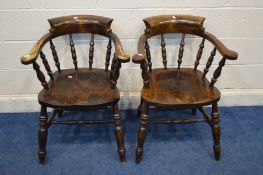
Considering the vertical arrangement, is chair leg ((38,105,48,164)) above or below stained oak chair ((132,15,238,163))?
below

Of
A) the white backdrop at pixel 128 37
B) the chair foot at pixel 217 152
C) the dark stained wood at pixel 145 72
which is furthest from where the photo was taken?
the white backdrop at pixel 128 37

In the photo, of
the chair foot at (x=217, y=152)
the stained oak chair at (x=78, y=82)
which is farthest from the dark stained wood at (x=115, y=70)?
the chair foot at (x=217, y=152)

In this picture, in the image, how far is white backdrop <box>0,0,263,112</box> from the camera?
1979mm

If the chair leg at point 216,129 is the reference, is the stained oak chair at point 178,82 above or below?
above

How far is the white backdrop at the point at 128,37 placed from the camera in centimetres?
198

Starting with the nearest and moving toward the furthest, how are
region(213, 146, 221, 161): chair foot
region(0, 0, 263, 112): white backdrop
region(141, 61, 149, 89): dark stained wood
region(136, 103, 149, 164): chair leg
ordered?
region(141, 61, 149, 89): dark stained wood
region(136, 103, 149, 164): chair leg
region(213, 146, 221, 161): chair foot
region(0, 0, 263, 112): white backdrop

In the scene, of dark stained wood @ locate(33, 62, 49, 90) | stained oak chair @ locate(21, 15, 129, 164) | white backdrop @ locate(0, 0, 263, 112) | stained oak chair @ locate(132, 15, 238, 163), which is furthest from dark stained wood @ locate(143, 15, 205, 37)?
dark stained wood @ locate(33, 62, 49, 90)

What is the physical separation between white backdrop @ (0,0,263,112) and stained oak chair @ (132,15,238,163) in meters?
0.17

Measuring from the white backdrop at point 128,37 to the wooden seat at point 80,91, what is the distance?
0.23 metres

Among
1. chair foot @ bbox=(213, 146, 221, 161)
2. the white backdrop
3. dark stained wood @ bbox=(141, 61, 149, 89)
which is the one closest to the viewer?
dark stained wood @ bbox=(141, 61, 149, 89)

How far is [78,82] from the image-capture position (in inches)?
73.5

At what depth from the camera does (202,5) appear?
6.61 feet

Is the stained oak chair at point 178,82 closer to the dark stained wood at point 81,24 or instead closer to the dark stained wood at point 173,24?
the dark stained wood at point 173,24

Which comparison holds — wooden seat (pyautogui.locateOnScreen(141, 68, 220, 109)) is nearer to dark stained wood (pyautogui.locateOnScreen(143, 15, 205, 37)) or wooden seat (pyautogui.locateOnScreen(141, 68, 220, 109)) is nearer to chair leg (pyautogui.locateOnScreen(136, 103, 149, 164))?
chair leg (pyautogui.locateOnScreen(136, 103, 149, 164))
